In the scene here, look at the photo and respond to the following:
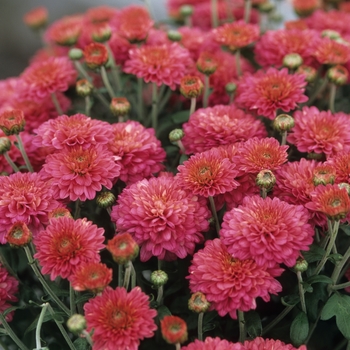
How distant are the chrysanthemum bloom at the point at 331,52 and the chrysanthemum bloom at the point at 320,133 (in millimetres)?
208

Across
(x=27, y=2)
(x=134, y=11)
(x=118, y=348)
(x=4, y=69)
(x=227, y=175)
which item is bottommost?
(x=4, y=69)

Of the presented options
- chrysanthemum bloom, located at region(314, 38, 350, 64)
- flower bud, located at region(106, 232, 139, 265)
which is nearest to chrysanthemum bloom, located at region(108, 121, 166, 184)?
flower bud, located at region(106, 232, 139, 265)

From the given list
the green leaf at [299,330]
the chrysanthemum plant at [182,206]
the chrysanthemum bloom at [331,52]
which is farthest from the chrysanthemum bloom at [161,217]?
the chrysanthemum bloom at [331,52]

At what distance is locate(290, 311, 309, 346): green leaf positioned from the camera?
965 millimetres

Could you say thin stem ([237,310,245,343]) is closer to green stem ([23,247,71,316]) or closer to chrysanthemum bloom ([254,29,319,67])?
green stem ([23,247,71,316])

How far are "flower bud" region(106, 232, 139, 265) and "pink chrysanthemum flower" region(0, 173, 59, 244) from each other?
207 millimetres

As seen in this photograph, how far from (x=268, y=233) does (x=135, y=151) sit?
1.11ft

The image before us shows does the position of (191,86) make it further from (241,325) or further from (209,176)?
(241,325)

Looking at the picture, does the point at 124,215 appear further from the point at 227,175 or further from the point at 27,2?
the point at 27,2

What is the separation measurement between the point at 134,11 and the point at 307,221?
2.59ft

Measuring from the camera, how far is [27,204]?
101cm

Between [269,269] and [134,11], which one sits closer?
[269,269]

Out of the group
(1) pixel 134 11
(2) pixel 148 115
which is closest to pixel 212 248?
(2) pixel 148 115

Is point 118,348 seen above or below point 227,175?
below
